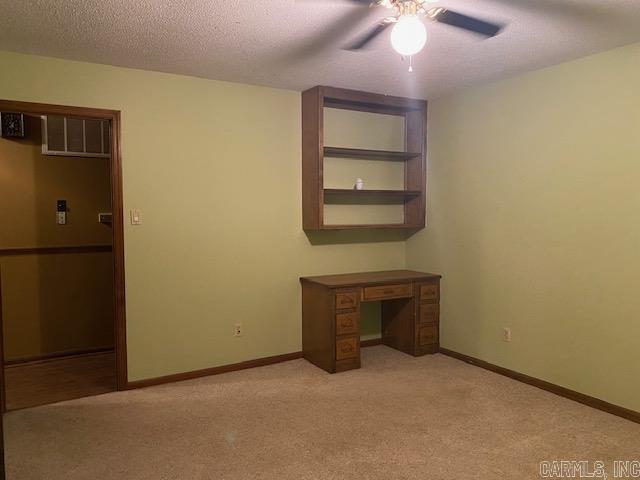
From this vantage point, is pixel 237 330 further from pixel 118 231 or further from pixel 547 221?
pixel 547 221

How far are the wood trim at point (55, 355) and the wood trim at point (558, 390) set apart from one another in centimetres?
333

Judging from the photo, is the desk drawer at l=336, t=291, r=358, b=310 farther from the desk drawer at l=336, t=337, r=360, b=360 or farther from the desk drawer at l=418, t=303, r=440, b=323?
the desk drawer at l=418, t=303, r=440, b=323

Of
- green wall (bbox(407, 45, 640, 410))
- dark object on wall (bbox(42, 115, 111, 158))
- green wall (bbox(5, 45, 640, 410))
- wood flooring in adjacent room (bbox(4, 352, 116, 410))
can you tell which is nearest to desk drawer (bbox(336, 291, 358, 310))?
green wall (bbox(5, 45, 640, 410))

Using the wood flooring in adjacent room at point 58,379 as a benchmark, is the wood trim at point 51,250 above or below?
above

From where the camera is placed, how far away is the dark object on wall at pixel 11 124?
4074mm

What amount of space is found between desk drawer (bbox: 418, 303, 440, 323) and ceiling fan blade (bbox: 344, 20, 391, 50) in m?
2.39

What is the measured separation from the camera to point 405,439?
2746mm

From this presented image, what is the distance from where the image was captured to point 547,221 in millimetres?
3490

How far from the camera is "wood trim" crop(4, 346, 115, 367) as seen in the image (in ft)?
13.8

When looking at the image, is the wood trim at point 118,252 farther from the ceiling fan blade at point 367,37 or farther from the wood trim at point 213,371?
the ceiling fan blade at point 367,37

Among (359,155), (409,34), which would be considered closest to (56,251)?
(359,155)

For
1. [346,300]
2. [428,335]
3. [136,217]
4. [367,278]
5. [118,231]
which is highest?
[136,217]

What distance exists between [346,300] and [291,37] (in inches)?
80.1

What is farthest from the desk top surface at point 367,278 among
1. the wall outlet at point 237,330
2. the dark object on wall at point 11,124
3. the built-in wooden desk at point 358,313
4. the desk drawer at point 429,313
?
the dark object on wall at point 11,124
